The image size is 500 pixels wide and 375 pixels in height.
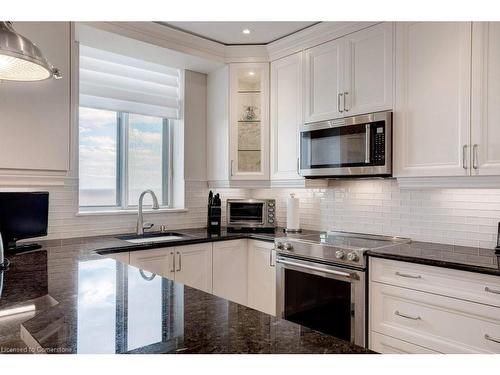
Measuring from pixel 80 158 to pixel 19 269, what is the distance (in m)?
1.48

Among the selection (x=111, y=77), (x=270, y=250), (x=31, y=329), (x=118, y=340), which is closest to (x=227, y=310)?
(x=118, y=340)

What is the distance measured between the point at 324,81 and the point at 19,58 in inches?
84.2

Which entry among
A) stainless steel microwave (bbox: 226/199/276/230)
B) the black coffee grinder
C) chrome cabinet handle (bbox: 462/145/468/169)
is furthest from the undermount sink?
chrome cabinet handle (bbox: 462/145/468/169)

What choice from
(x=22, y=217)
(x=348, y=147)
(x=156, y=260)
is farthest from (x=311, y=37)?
(x=22, y=217)

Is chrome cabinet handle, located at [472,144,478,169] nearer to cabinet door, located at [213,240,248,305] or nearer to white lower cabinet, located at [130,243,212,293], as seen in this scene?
cabinet door, located at [213,240,248,305]

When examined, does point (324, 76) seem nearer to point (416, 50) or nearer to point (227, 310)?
point (416, 50)

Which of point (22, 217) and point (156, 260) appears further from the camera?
point (156, 260)

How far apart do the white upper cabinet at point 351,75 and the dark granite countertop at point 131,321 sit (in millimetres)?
1867

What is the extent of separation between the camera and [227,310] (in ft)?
3.84

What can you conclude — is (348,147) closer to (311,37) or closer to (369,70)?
(369,70)

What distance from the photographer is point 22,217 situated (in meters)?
2.33

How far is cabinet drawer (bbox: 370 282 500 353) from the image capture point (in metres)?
1.85

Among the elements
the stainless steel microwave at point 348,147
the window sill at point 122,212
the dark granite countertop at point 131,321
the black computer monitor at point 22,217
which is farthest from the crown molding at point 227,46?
the dark granite countertop at point 131,321

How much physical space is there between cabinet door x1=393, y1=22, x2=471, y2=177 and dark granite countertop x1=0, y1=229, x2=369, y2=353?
1659 millimetres
